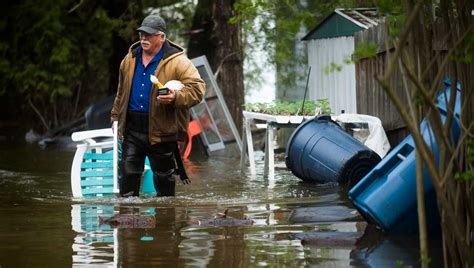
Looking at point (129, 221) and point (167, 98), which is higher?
point (167, 98)

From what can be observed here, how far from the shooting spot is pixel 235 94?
2291cm

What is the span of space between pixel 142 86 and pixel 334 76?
5.52 m

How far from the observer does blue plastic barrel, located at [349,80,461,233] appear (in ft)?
28.9

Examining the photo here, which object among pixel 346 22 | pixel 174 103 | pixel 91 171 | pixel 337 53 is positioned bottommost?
pixel 91 171

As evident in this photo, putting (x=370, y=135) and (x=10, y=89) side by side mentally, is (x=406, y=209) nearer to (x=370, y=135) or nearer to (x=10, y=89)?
(x=370, y=135)

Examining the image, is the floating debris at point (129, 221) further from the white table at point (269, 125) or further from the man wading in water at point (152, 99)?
the white table at point (269, 125)

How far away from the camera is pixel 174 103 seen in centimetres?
1165

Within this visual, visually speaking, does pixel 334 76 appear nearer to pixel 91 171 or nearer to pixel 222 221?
pixel 91 171

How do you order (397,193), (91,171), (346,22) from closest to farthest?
1. (397,193)
2. (91,171)
3. (346,22)

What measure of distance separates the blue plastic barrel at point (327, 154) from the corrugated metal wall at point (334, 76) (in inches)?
80.3

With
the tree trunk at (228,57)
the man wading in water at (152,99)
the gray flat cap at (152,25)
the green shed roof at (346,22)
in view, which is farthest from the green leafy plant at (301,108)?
the tree trunk at (228,57)

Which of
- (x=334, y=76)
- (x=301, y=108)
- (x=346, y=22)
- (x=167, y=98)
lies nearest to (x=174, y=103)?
(x=167, y=98)

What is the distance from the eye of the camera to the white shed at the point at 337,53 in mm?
16234

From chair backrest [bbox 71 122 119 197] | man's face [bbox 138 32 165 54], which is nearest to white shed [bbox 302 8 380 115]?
chair backrest [bbox 71 122 119 197]
